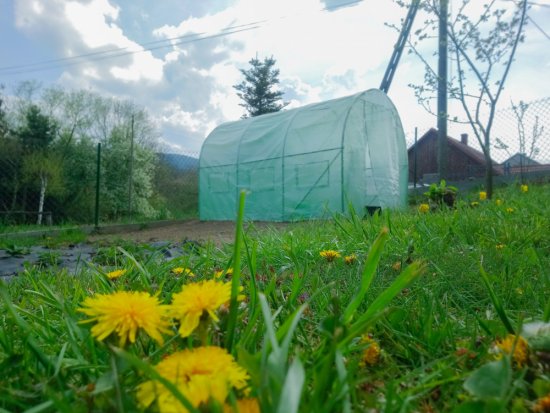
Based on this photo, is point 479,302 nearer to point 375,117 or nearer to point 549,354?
point 549,354

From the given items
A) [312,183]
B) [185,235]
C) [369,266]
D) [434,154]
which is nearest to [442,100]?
[312,183]

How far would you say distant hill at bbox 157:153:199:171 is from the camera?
1134cm

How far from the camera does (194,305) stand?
17.1 inches

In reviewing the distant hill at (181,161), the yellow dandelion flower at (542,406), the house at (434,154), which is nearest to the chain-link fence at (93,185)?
the distant hill at (181,161)

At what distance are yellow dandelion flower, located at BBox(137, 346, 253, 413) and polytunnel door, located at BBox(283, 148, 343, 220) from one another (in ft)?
22.7

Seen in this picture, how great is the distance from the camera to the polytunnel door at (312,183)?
7492 millimetres

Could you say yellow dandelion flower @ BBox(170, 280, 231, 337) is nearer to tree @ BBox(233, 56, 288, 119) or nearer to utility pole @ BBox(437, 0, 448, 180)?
utility pole @ BBox(437, 0, 448, 180)

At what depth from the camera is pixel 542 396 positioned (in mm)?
425

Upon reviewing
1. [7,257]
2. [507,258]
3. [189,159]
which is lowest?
[7,257]

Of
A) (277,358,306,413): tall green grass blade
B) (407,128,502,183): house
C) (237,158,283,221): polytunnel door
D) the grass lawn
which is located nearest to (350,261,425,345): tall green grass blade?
the grass lawn

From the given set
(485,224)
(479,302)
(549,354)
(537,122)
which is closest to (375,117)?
(537,122)

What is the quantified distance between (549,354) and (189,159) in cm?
1133

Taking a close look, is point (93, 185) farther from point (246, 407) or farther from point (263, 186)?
point (246, 407)

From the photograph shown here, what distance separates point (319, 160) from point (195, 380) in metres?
7.56
